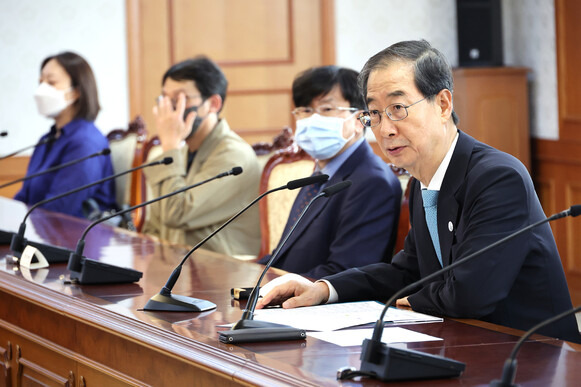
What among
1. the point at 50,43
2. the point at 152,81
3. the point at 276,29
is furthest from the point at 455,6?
the point at 50,43

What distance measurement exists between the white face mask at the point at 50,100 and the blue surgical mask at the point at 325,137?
6.86 ft

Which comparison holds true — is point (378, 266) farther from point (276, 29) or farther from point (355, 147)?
point (276, 29)

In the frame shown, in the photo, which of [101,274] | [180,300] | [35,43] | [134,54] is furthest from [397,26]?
[180,300]

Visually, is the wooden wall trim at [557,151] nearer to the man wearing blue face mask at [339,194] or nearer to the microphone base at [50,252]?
the man wearing blue face mask at [339,194]

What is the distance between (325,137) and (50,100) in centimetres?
217

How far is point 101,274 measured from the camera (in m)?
2.26

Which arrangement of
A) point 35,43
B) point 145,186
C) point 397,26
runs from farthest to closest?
point 397,26
point 35,43
point 145,186

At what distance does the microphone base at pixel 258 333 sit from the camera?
162 centimetres

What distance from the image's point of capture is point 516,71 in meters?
5.55

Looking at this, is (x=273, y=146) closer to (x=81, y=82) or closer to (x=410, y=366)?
(x=81, y=82)

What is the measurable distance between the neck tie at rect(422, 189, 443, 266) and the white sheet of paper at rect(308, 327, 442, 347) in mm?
356

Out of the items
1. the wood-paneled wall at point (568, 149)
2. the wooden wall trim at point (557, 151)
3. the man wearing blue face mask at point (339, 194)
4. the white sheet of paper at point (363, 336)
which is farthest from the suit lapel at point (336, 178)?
the wooden wall trim at point (557, 151)

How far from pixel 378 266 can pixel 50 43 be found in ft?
13.3

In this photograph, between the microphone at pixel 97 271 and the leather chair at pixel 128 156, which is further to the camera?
the leather chair at pixel 128 156
